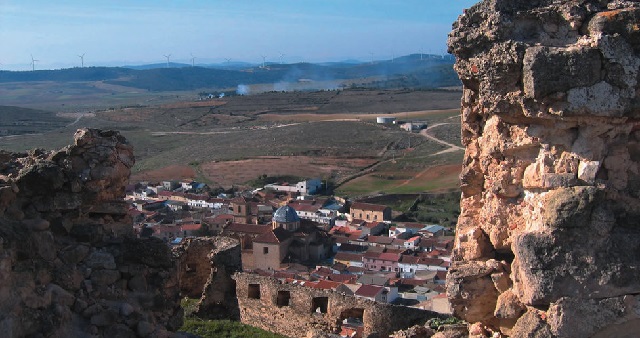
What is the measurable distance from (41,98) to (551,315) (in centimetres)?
18725

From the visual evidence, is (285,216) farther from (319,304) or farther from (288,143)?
(288,143)

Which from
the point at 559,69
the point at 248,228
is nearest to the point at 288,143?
the point at 248,228

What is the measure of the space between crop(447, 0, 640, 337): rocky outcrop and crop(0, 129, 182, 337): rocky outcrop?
344cm

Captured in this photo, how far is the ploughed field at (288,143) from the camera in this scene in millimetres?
58219

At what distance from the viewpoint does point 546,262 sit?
566 cm

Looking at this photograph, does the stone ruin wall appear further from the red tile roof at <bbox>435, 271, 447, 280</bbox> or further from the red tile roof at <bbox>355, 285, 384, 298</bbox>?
the red tile roof at <bbox>435, 271, 447, 280</bbox>

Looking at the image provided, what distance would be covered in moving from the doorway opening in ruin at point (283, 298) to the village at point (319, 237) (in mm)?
7037

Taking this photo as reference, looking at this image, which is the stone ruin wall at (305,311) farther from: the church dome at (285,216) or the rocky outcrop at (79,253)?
the church dome at (285,216)

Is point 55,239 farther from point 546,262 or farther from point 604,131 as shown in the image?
point 604,131

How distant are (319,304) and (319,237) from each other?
22.0 meters

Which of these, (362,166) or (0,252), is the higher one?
(0,252)

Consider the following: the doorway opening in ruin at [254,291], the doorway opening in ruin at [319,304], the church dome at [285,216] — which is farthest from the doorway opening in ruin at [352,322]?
the church dome at [285,216]

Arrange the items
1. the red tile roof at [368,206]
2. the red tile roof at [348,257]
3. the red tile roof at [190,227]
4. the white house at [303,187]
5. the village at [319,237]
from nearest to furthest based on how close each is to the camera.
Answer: the village at [319,237] → the red tile roof at [348,257] → the red tile roof at [190,227] → the red tile roof at [368,206] → the white house at [303,187]

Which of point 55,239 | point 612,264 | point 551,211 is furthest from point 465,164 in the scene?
point 55,239
